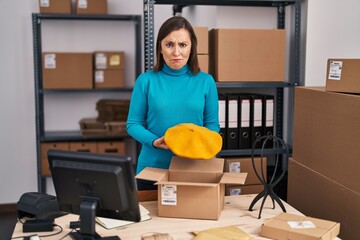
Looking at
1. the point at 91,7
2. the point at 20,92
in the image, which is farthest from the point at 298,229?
the point at 20,92

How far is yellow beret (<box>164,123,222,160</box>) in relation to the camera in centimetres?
170

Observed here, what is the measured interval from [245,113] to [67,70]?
181 cm

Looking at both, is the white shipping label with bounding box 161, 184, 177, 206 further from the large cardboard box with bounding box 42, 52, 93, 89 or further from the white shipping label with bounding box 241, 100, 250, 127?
the large cardboard box with bounding box 42, 52, 93, 89

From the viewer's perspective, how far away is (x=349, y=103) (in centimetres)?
173

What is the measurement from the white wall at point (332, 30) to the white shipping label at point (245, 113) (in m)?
0.47

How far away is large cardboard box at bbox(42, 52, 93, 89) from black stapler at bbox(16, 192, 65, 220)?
88.0 inches

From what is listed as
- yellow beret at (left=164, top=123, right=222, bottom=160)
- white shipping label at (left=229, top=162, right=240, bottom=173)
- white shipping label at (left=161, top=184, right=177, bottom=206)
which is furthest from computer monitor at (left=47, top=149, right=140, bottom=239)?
white shipping label at (left=229, top=162, right=240, bottom=173)

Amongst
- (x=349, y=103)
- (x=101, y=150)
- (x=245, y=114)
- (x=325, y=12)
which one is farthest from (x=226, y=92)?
(x=101, y=150)

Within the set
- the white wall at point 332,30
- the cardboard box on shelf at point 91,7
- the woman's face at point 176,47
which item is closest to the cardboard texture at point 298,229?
the woman's face at point 176,47

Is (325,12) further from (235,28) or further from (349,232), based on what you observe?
(349,232)

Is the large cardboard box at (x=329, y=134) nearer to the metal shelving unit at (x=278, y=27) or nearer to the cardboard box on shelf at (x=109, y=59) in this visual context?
the metal shelving unit at (x=278, y=27)

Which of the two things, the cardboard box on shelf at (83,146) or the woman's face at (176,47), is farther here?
the cardboard box on shelf at (83,146)

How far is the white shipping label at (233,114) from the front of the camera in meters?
2.70

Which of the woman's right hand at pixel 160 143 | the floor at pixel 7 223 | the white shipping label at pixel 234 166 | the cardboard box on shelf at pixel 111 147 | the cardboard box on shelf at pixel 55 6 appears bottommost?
the floor at pixel 7 223
